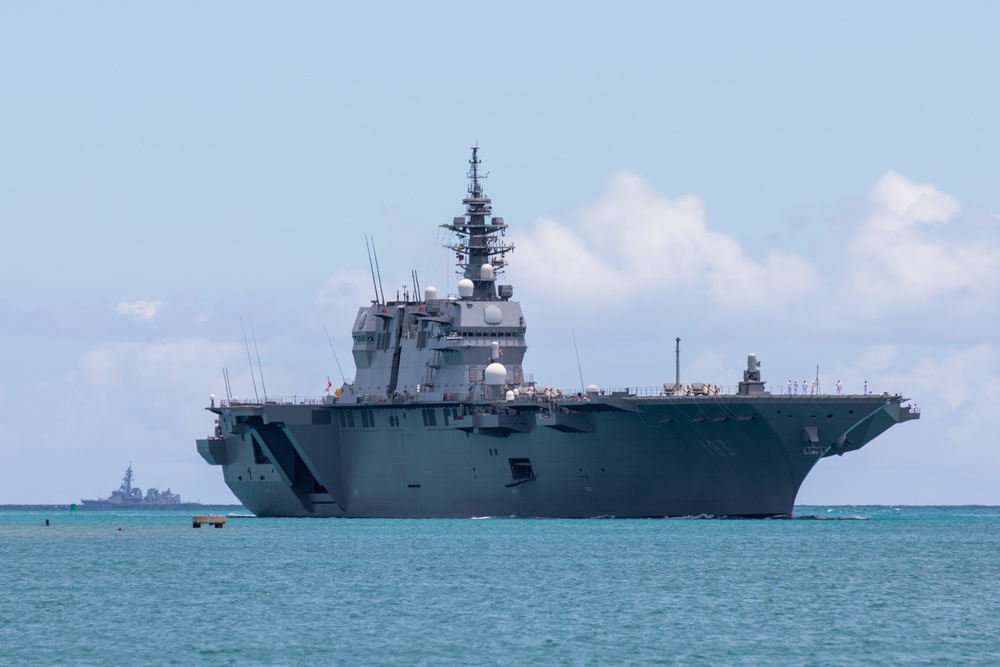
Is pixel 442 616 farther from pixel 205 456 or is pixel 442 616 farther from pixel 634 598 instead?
pixel 205 456

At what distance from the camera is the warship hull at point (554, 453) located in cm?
6406

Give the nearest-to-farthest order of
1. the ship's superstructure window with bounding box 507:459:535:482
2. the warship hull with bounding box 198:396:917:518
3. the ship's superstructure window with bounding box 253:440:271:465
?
the warship hull with bounding box 198:396:917:518, the ship's superstructure window with bounding box 507:459:535:482, the ship's superstructure window with bounding box 253:440:271:465

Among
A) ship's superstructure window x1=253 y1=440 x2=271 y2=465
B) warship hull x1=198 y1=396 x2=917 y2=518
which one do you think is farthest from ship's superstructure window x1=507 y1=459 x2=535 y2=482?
ship's superstructure window x1=253 y1=440 x2=271 y2=465

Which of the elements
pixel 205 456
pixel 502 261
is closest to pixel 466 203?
pixel 502 261

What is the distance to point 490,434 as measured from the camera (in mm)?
71250

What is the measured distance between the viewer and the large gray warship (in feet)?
212

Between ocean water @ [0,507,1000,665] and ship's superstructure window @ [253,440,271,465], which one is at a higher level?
ship's superstructure window @ [253,440,271,465]

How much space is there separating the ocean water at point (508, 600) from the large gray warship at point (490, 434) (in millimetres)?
2332

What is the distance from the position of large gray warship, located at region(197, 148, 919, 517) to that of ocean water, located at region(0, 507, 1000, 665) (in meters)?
2.33

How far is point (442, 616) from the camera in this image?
127 ft

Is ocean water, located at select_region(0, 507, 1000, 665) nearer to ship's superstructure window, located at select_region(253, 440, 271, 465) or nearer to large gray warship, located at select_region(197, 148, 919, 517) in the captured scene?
large gray warship, located at select_region(197, 148, 919, 517)

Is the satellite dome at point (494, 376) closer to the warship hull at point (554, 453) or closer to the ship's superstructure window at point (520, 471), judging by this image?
the warship hull at point (554, 453)

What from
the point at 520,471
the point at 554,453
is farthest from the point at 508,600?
the point at 520,471

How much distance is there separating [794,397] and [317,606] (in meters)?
26.7
